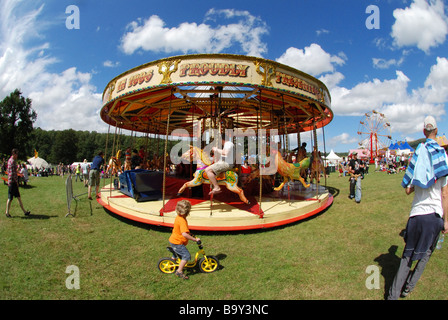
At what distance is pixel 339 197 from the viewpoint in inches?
374

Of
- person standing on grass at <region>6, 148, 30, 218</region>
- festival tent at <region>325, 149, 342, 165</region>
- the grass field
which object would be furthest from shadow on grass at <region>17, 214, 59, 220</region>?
festival tent at <region>325, 149, 342, 165</region>

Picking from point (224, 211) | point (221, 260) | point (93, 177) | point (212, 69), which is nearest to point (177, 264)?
point (221, 260)

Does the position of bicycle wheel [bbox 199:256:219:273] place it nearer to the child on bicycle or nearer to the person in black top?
the child on bicycle

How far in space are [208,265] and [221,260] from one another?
43 cm

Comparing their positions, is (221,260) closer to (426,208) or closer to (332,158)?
(426,208)

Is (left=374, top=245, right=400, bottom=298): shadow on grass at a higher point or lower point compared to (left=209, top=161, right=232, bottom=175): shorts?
lower

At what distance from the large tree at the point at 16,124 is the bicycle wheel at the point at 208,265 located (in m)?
49.4

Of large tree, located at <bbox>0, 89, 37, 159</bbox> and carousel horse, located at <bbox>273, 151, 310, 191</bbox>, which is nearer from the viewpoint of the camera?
carousel horse, located at <bbox>273, 151, 310, 191</bbox>

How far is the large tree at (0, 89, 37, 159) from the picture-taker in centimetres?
3975

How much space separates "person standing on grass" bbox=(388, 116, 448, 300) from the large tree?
51.7m

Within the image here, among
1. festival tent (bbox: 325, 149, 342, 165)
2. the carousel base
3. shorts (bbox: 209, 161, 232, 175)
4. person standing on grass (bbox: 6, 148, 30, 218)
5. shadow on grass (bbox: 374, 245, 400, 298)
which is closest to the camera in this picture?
shadow on grass (bbox: 374, 245, 400, 298)
